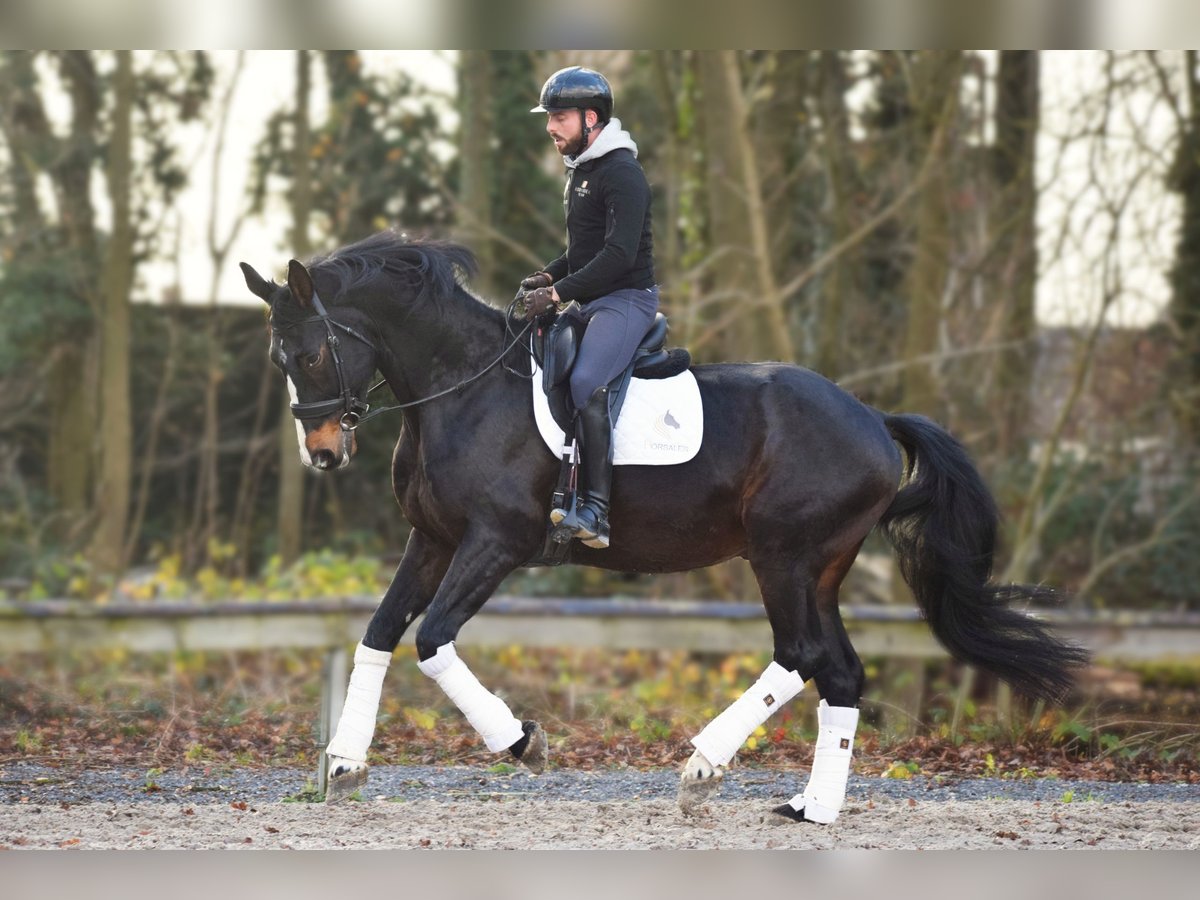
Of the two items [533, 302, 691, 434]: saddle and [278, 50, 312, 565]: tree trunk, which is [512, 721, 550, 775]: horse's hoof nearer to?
[533, 302, 691, 434]: saddle

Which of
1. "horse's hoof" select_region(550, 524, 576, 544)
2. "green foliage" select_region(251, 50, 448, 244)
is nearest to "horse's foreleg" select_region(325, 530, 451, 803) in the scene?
"horse's hoof" select_region(550, 524, 576, 544)

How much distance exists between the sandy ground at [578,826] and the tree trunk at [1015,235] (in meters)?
7.68

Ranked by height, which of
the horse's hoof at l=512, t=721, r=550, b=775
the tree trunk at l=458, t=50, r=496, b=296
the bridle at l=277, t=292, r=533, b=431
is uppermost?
the tree trunk at l=458, t=50, r=496, b=296

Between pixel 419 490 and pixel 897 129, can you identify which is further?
pixel 897 129

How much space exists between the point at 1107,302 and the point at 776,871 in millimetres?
8200

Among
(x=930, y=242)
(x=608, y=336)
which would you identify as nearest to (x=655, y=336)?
(x=608, y=336)

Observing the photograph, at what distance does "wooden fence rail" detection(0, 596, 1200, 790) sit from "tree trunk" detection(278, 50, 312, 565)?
7418 mm

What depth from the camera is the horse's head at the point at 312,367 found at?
5.98 metres

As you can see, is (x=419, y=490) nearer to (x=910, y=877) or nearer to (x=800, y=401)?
(x=800, y=401)

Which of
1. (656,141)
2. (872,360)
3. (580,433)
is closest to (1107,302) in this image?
(872,360)

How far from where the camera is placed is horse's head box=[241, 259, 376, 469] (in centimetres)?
598

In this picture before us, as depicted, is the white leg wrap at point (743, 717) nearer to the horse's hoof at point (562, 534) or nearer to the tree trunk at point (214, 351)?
the horse's hoof at point (562, 534)

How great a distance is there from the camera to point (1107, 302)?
12.4 meters

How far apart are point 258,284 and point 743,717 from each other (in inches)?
102
